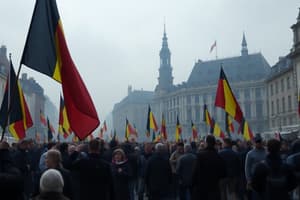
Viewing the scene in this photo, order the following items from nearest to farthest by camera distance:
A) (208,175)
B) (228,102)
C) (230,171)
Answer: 1. (208,175)
2. (230,171)
3. (228,102)

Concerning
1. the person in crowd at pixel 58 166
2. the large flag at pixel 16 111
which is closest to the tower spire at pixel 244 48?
the large flag at pixel 16 111

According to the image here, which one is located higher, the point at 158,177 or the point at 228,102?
the point at 228,102

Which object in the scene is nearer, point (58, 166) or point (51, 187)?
point (51, 187)

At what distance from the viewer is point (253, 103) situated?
3789 inches

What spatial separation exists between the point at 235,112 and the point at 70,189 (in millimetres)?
10096

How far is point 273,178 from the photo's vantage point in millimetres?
6168

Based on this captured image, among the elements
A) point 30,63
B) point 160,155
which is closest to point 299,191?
point 160,155

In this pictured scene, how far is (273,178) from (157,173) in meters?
3.97

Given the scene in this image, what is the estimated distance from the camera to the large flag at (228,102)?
50.1 ft

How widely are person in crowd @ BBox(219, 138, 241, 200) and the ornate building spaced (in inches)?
3086

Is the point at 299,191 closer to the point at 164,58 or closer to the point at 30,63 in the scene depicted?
the point at 30,63

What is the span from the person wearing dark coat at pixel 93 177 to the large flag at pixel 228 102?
8975 mm

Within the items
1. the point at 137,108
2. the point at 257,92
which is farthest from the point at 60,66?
the point at 137,108

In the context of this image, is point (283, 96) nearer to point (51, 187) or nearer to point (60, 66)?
point (60, 66)
